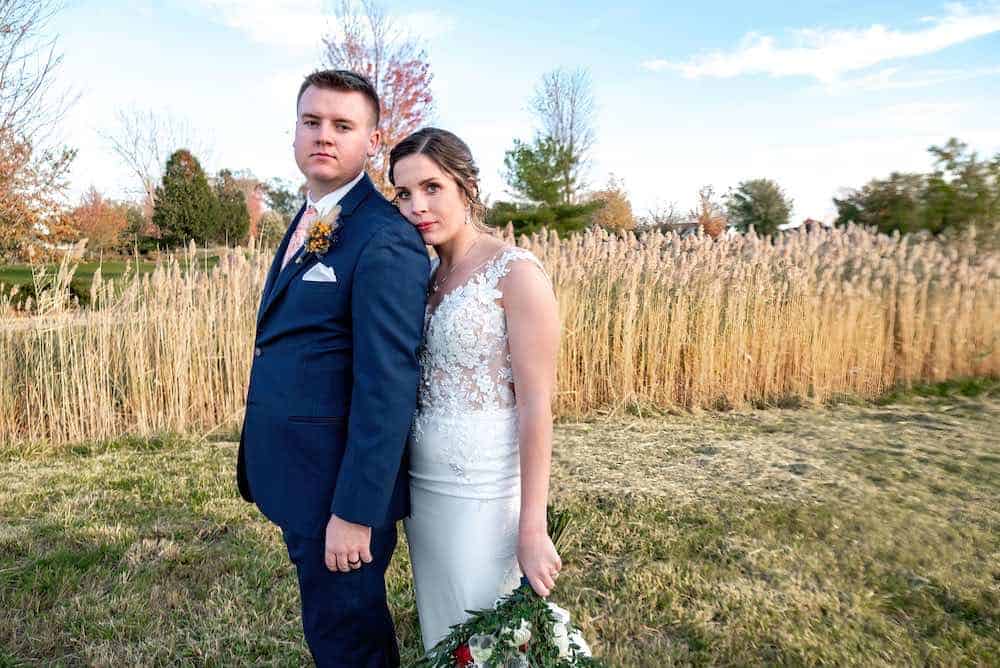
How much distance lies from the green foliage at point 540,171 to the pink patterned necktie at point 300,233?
55.1ft

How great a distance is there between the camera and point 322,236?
1.56 meters

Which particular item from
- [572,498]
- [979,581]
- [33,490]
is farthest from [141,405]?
[979,581]

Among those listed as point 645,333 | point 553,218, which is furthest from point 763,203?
point 645,333

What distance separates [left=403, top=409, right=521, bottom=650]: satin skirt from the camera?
1617 millimetres

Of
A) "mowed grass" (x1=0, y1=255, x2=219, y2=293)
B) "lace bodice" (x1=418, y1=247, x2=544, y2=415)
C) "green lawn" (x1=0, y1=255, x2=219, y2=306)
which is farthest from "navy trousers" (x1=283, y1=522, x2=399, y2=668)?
"mowed grass" (x1=0, y1=255, x2=219, y2=293)

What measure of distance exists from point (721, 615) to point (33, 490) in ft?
12.5

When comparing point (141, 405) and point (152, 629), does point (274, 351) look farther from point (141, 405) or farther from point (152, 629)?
point (141, 405)

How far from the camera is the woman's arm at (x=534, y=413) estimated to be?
1510mm

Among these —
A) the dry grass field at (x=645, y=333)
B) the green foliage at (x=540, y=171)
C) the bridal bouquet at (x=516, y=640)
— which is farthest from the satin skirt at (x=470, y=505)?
the green foliage at (x=540, y=171)

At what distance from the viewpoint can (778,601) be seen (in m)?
2.81

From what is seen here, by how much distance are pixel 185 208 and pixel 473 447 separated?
20.1 metres

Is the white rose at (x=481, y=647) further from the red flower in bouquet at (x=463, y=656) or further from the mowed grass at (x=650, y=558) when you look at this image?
the mowed grass at (x=650, y=558)

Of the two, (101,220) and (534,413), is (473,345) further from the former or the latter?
(101,220)

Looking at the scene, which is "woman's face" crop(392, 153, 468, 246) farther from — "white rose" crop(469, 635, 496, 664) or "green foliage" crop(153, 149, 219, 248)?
"green foliage" crop(153, 149, 219, 248)
